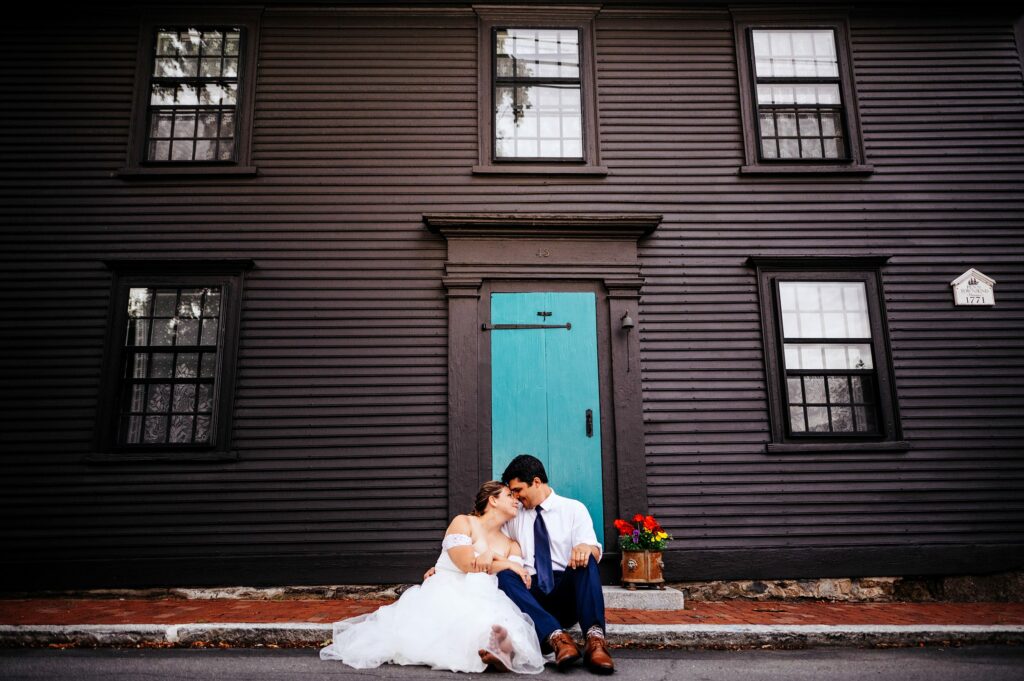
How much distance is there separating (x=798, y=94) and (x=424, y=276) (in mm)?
5052

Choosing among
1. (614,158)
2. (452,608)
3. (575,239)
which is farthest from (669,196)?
(452,608)

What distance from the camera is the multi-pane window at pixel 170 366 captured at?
269 inches

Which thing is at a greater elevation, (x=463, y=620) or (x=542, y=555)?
(x=542, y=555)

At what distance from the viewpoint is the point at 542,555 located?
456 centimetres

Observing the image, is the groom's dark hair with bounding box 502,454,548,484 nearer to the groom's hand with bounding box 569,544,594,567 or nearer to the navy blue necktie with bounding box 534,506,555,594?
the navy blue necktie with bounding box 534,506,555,594

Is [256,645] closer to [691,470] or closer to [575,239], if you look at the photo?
[691,470]

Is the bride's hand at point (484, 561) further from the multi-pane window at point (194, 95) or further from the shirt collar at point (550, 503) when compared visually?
the multi-pane window at point (194, 95)

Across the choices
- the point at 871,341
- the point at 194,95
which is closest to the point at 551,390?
the point at 871,341

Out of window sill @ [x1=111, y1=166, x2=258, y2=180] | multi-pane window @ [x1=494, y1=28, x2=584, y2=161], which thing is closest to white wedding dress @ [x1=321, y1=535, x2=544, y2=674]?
multi-pane window @ [x1=494, y1=28, x2=584, y2=161]

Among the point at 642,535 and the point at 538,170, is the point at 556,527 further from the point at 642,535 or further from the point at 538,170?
the point at 538,170

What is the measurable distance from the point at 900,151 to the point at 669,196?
2.84 meters

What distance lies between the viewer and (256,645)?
4.64 meters

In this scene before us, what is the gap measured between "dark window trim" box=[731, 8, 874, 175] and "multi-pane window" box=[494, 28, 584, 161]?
195 centimetres

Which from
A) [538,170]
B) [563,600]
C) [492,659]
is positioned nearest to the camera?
[492,659]
